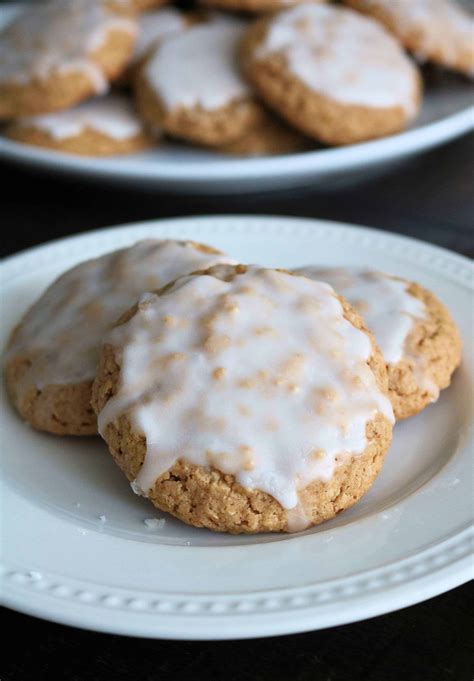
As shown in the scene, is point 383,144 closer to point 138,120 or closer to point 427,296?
point 138,120

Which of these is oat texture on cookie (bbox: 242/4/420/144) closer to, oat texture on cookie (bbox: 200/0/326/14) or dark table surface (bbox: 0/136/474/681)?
oat texture on cookie (bbox: 200/0/326/14)

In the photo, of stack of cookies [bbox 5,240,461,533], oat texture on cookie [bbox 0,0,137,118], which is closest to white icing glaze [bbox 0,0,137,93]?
oat texture on cookie [bbox 0,0,137,118]

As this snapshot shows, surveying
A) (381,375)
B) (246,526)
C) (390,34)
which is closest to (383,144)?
(390,34)

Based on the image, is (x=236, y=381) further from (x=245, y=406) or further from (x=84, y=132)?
(x=84, y=132)

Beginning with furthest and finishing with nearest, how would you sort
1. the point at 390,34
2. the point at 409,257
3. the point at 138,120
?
1. the point at 390,34
2. the point at 138,120
3. the point at 409,257

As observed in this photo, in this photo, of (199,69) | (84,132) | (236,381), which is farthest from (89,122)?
(236,381)
